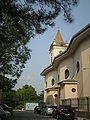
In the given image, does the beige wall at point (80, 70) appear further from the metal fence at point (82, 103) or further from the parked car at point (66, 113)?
the parked car at point (66, 113)

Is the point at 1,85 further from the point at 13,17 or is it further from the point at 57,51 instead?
the point at 57,51

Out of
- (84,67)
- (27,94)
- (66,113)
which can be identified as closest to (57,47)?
(84,67)

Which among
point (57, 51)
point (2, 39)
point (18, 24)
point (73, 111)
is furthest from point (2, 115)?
point (57, 51)

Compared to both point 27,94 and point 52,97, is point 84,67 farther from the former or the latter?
point 27,94

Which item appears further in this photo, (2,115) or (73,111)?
(73,111)

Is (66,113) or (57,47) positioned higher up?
(57,47)

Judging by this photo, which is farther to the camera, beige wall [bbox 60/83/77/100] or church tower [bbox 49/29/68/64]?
church tower [bbox 49/29/68/64]

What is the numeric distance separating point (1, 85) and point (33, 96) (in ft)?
186

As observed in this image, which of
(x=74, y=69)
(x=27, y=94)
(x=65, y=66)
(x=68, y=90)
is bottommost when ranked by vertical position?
(x=68, y=90)

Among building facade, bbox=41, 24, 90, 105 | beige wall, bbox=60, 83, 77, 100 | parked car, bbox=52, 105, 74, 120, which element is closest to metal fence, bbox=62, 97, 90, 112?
parked car, bbox=52, 105, 74, 120

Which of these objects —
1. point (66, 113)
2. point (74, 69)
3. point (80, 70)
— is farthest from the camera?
point (74, 69)

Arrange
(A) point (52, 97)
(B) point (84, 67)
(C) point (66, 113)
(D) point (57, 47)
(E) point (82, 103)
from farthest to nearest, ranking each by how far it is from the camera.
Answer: (D) point (57, 47), (A) point (52, 97), (B) point (84, 67), (E) point (82, 103), (C) point (66, 113)

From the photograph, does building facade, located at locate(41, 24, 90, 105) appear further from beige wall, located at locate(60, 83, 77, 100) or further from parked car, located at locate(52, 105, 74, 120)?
parked car, located at locate(52, 105, 74, 120)

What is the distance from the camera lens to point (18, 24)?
12727mm
